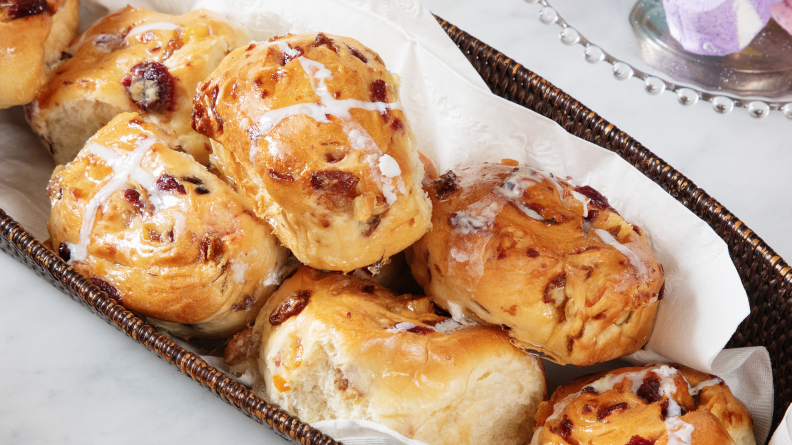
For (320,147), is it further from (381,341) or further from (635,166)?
(635,166)

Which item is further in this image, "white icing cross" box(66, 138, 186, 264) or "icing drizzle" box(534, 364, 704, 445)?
"white icing cross" box(66, 138, 186, 264)

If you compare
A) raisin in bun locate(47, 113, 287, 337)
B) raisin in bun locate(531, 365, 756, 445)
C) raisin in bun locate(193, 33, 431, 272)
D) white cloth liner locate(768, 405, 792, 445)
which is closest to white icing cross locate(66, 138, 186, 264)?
raisin in bun locate(47, 113, 287, 337)

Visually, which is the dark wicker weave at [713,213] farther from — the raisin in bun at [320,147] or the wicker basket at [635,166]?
the raisin in bun at [320,147]

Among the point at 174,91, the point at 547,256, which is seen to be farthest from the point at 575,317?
the point at 174,91

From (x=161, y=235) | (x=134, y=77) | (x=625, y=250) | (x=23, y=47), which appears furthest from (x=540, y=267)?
(x=23, y=47)

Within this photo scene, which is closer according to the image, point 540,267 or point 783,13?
point 540,267

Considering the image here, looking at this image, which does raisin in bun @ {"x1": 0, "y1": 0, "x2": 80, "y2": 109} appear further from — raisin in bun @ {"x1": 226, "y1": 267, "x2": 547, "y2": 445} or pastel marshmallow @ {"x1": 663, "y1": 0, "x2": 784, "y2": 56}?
pastel marshmallow @ {"x1": 663, "y1": 0, "x2": 784, "y2": 56}

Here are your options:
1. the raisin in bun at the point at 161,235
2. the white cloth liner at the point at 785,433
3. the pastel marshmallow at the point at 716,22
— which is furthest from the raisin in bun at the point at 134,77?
the pastel marshmallow at the point at 716,22
